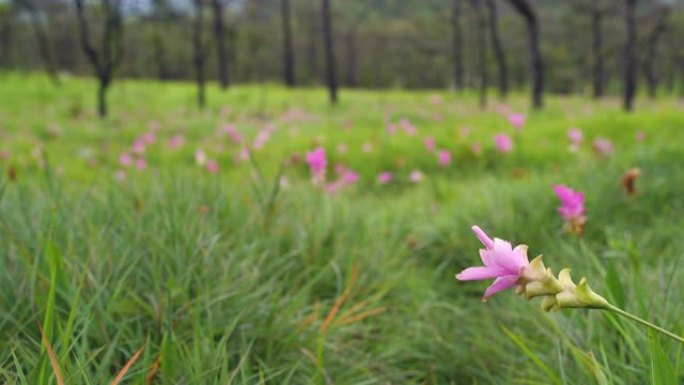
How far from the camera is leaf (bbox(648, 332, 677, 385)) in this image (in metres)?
0.90

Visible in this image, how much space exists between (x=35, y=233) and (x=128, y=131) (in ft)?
22.9

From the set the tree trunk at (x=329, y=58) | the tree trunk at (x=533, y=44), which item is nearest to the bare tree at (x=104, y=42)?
the tree trunk at (x=329, y=58)

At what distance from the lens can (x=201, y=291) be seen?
68.6 inches

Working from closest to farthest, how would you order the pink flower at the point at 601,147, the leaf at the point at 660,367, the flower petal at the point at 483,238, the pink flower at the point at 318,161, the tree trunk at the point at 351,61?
the flower petal at the point at 483,238, the leaf at the point at 660,367, the pink flower at the point at 318,161, the pink flower at the point at 601,147, the tree trunk at the point at 351,61

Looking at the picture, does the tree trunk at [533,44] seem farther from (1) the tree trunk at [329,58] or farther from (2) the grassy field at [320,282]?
(2) the grassy field at [320,282]

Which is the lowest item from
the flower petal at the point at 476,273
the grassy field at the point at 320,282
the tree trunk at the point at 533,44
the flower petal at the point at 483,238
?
the grassy field at the point at 320,282

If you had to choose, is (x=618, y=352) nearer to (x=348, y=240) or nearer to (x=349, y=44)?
(x=348, y=240)

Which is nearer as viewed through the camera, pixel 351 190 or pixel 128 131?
pixel 351 190

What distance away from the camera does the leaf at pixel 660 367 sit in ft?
2.96

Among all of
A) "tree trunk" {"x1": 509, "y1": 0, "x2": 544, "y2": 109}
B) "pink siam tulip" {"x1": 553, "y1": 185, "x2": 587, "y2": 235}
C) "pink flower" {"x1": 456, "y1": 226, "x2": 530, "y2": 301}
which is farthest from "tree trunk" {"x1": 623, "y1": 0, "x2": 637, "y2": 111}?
"pink flower" {"x1": 456, "y1": 226, "x2": 530, "y2": 301}

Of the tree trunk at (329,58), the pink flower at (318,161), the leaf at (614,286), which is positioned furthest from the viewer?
the tree trunk at (329,58)

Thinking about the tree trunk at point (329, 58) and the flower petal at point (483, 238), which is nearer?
the flower petal at point (483, 238)

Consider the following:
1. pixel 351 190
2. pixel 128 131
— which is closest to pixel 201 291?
pixel 351 190

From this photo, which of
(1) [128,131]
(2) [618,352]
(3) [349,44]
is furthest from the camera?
(3) [349,44]
